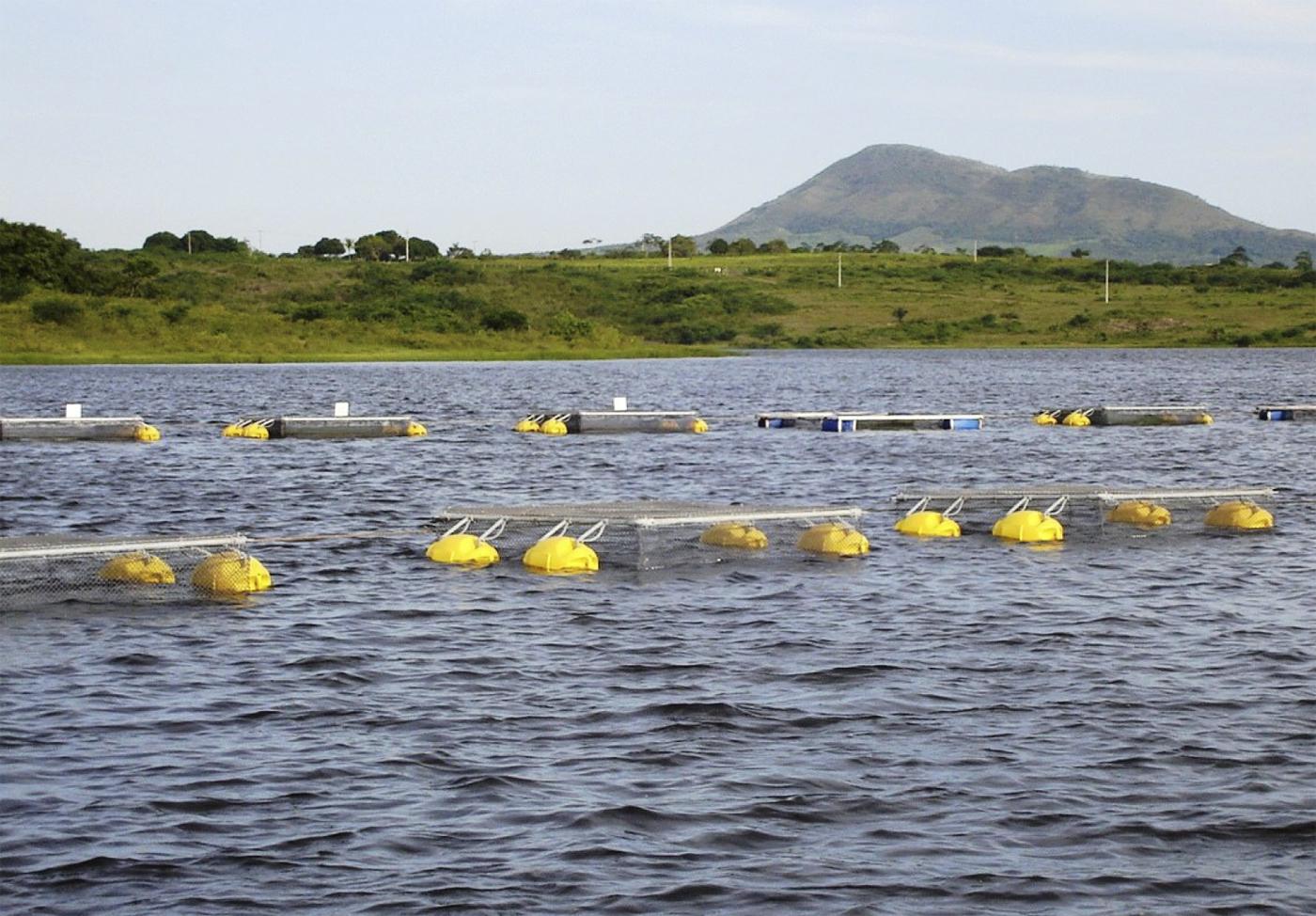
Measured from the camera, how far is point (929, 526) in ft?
106

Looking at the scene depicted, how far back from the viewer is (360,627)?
2320 centimetres

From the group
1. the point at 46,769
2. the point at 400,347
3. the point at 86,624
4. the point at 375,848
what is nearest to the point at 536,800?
the point at 375,848

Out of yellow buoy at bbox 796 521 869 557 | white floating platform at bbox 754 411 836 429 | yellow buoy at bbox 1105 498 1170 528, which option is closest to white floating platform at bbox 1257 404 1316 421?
white floating platform at bbox 754 411 836 429

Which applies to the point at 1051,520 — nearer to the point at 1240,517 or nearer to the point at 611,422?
the point at 1240,517

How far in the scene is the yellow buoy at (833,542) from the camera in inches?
1155

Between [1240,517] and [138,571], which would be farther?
[1240,517]

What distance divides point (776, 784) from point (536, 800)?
2.02 metres

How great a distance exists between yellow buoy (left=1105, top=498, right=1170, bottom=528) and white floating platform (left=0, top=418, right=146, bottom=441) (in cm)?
3429

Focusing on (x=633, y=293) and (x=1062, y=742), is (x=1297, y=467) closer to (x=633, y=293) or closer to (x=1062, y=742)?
(x=1062, y=742)

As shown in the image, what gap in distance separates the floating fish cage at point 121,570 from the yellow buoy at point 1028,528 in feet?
41.5

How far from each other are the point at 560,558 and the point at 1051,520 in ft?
30.6

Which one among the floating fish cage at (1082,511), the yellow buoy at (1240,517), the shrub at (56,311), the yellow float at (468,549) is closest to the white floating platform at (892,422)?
the floating fish cage at (1082,511)

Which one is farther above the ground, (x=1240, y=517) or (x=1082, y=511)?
(x=1082, y=511)

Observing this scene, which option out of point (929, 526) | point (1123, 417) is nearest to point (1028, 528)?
point (929, 526)
